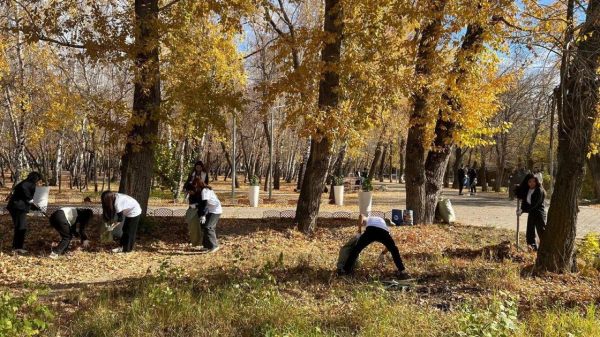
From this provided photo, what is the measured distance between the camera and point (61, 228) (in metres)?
7.62

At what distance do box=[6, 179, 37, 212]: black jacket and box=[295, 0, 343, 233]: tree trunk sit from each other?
549 cm

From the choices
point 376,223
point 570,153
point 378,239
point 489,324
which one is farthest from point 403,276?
point 570,153

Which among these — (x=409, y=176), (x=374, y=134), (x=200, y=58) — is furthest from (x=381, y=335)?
(x=374, y=134)

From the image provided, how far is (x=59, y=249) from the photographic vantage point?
25.3ft

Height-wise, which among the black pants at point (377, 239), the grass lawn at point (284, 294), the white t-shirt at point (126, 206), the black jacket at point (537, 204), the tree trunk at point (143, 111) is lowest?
the grass lawn at point (284, 294)

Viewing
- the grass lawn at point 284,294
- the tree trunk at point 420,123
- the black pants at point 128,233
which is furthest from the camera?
the tree trunk at point 420,123

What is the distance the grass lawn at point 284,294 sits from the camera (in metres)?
4.22

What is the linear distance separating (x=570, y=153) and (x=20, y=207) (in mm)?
9102

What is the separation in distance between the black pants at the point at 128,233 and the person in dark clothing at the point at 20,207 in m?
1.71

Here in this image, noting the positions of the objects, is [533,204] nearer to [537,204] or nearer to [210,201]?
[537,204]

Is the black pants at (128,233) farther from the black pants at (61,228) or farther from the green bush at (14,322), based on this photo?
the green bush at (14,322)

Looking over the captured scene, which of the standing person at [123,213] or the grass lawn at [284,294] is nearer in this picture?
the grass lawn at [284,294]

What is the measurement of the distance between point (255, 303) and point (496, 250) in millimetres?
5246

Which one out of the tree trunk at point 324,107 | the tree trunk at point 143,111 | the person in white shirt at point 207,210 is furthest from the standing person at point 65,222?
the tree trunk at point 324,107
